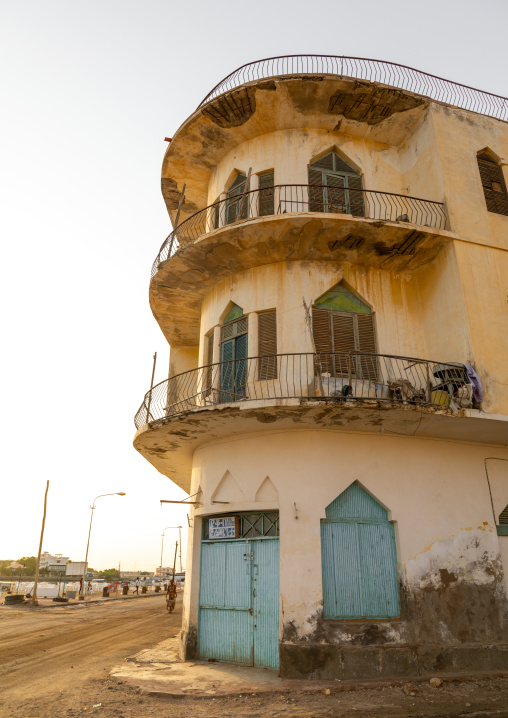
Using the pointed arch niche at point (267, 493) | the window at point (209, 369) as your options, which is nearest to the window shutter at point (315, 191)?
the window at point (209, 369)

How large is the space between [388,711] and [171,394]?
9.03m

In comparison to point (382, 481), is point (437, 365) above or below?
above

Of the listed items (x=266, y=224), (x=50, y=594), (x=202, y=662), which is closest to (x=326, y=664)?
(x=202, y=662)

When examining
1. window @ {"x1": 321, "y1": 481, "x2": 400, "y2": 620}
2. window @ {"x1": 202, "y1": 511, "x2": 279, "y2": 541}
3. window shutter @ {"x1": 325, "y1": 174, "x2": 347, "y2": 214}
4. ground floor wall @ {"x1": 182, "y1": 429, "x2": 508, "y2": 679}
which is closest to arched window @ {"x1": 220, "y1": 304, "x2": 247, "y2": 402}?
ground floor wall @ {"x1": 182, "y1": 429, "x2": 508, "y2": 679}

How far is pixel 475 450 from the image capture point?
11.9m

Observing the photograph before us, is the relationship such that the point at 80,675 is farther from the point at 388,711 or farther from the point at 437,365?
the point at 437,365

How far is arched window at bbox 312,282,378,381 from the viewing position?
465 inches

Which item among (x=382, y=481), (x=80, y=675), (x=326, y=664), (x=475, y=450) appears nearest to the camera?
(x=326, y=664)

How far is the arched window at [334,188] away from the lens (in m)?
13.5

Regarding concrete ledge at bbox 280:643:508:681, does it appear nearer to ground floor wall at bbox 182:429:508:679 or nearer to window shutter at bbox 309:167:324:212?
ground floor wall at bbox 182:429:508:679

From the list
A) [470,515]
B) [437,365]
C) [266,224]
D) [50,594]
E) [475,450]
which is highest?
[266,224]

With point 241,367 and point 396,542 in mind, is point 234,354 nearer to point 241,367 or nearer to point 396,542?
point 241,367

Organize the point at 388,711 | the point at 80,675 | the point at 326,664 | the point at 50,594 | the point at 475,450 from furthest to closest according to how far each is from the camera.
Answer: the point at 50,594, the point at 475,450, the point at 80,675, the point at 326,664, the point at 388,711

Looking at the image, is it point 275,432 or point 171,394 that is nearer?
point 275,432
